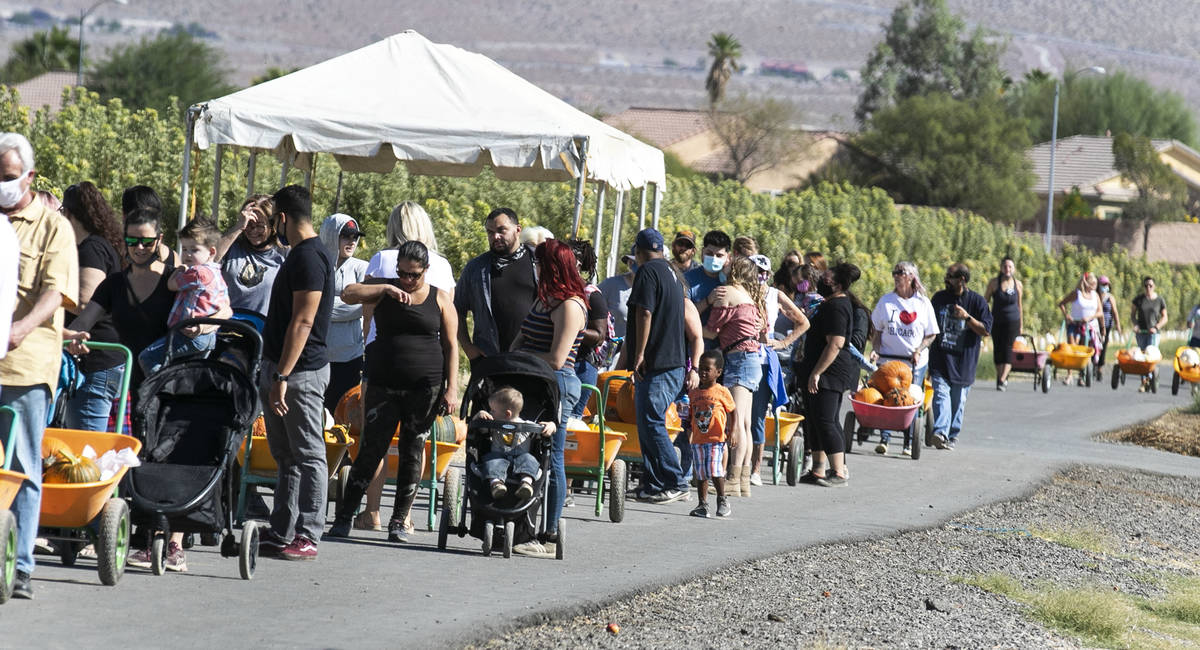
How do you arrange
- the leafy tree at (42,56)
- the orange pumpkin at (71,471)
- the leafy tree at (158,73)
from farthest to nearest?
the leafy tree at (42,56)
the leafy tree at (158,73)
the orange pumpkin at (71,471)

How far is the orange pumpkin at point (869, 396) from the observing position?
1527 cm

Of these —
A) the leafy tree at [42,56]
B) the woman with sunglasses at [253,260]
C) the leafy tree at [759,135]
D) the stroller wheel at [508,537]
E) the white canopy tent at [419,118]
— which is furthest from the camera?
the leafy tree at [42,56]

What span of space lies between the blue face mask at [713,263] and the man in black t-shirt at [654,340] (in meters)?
0.81

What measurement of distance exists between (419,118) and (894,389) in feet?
15.8

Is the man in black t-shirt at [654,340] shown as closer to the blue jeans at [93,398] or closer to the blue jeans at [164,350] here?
the blue jeans at [164,350]

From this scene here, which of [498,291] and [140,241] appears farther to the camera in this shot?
[498,291]

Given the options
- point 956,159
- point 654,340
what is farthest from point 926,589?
point 956,159

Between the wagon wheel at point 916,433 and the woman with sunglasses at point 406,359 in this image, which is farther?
the wagon wheel at point 916,433

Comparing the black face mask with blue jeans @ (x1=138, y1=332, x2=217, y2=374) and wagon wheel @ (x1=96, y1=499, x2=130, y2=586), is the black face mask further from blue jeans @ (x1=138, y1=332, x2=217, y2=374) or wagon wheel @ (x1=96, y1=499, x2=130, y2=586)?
wagon wheel @ (x1=96, y1=499, x2=130, y2=586)

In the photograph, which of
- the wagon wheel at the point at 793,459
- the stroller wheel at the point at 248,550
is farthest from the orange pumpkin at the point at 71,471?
the wagon wheel at the point at 793,459

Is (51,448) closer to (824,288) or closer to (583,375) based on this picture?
(583,375)

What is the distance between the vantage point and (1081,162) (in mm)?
89688

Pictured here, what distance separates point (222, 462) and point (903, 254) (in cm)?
2875

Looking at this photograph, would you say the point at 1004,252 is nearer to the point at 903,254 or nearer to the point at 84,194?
the point at 903,254
